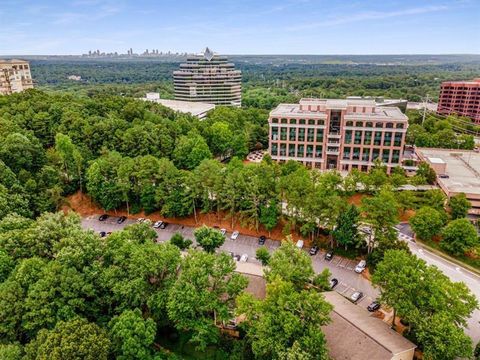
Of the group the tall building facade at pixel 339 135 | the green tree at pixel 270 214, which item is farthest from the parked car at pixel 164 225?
the tall building facade at pixel 339 135

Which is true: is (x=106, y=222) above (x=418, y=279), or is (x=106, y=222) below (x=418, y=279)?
below

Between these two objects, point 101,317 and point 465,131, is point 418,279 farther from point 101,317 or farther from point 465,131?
point 465,131

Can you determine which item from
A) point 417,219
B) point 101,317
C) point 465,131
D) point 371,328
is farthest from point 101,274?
point 465,131

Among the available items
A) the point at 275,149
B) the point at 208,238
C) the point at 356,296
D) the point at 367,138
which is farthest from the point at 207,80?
the point at 356,296

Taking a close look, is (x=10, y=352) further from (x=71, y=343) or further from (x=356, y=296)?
(x=356, y=296)

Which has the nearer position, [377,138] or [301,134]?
[377,138]

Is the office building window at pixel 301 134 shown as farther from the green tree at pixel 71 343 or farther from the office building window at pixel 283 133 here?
the green tree at pixel 71 343
